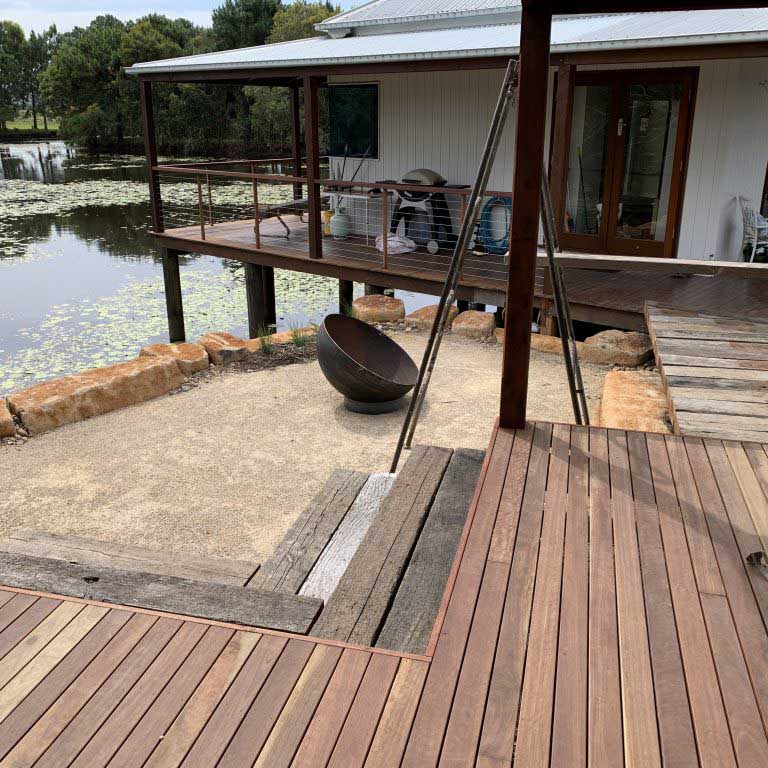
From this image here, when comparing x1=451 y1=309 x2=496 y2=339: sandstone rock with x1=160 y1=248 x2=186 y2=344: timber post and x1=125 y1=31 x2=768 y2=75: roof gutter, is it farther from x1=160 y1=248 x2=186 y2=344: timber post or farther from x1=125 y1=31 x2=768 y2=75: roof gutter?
x1=160 y1=248 x2=186 y2=344: timber post

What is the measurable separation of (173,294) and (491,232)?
4760 mm

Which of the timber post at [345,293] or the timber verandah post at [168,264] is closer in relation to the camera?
the timber verandah post at [168,264]

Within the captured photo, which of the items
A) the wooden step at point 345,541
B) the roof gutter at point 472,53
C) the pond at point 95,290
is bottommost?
the pond at point 95,290

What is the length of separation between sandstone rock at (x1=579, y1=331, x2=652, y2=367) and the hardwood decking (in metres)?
0.16

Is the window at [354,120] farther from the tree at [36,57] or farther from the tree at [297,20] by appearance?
the tree at [36,57]

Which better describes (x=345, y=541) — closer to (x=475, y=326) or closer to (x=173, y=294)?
(x=475, y=326)

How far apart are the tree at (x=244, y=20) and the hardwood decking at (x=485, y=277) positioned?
32243 millimetres

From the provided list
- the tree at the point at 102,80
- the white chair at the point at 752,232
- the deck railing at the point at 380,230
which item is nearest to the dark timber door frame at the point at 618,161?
the white chair at the point at 752,232

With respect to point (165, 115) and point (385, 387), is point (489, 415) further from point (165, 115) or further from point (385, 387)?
point (165, 115)

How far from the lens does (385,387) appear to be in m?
5.76

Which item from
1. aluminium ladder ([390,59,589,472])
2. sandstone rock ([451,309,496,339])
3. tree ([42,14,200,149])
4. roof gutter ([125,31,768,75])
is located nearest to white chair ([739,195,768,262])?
roof gutter ([125,31,768,75])

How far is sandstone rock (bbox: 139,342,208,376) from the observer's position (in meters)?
6.93

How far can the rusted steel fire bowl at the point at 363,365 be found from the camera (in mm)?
5695

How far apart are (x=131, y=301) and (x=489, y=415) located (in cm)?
929
